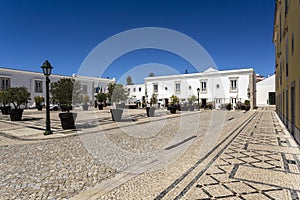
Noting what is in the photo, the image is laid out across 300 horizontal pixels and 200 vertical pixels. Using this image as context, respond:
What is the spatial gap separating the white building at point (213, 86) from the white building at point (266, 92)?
949 centimetres

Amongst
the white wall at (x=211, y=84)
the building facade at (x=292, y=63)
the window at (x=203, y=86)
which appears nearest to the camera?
the building facade at (x=292, y=63)

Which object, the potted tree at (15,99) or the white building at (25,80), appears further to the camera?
the white building at (25,80)

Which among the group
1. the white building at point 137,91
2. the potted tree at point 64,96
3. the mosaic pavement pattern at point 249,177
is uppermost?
the white building at point 137,91

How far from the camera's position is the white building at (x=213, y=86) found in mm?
29141

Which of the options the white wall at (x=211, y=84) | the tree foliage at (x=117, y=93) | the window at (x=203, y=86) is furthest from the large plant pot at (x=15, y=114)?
the window at (x=203, y=86)

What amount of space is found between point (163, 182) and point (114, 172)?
41.7 inches

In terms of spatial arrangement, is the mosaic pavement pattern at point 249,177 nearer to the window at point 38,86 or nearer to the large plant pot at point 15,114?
the large plant pot at point 15,114

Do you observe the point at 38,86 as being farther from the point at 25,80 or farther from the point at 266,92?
the point at 266,92

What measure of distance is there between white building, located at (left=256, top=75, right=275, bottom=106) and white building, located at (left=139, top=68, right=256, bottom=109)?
9.49 metres

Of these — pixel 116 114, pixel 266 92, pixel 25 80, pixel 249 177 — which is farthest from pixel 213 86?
pixel 25 80

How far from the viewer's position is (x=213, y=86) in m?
A: 31.9

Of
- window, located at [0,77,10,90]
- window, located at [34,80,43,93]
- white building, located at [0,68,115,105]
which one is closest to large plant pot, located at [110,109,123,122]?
white building, located at [0,68,115,105]

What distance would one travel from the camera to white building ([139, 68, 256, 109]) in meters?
29.1

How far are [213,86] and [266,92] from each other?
46.1ft
